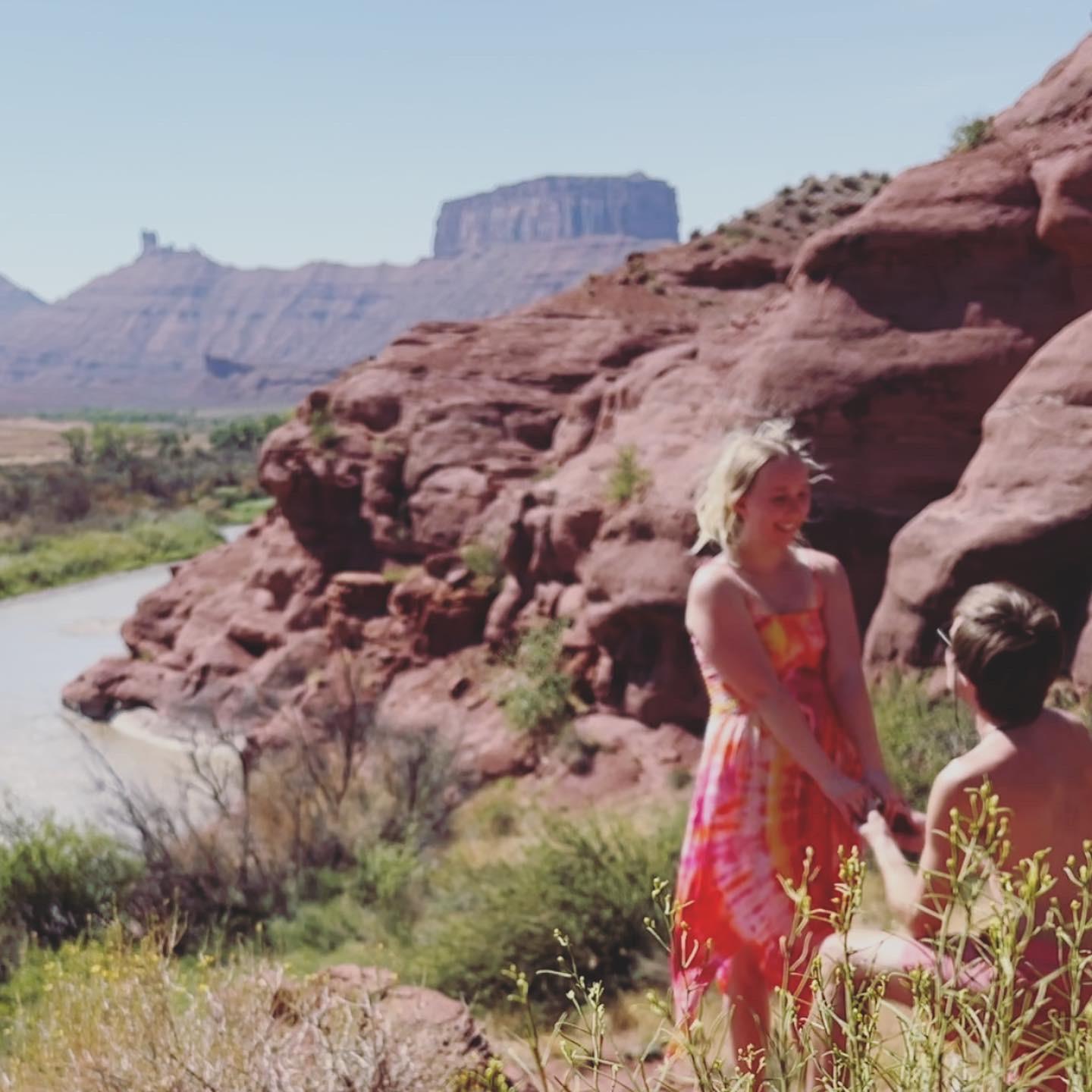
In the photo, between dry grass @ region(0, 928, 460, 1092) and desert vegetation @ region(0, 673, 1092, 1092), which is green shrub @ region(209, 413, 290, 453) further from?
dry grass @ region(0, 928, 460, 1092)

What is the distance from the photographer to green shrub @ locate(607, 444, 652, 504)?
1212 cm

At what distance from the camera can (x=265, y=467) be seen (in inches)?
825

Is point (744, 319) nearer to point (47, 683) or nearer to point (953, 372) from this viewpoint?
point (953, 372)

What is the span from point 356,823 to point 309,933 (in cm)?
237

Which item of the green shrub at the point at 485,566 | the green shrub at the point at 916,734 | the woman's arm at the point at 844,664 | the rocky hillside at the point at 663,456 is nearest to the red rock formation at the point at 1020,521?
the rocky hillside at the point at 663,456

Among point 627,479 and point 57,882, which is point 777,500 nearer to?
point 57,882

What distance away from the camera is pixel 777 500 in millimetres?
2941

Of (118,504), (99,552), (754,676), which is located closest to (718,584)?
(754,676)

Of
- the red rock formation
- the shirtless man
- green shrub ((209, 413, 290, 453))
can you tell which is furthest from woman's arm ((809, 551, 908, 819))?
green shrub ((209, 413, 290, 453))

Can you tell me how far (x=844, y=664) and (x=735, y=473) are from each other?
0.58 m

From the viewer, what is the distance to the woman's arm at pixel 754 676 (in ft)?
9.21

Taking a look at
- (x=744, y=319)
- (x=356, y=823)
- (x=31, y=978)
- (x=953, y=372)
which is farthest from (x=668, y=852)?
(x=744, y=319)

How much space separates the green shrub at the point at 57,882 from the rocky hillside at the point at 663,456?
3.88 m

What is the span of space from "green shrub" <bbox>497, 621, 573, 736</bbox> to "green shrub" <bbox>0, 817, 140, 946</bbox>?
5.19 m
